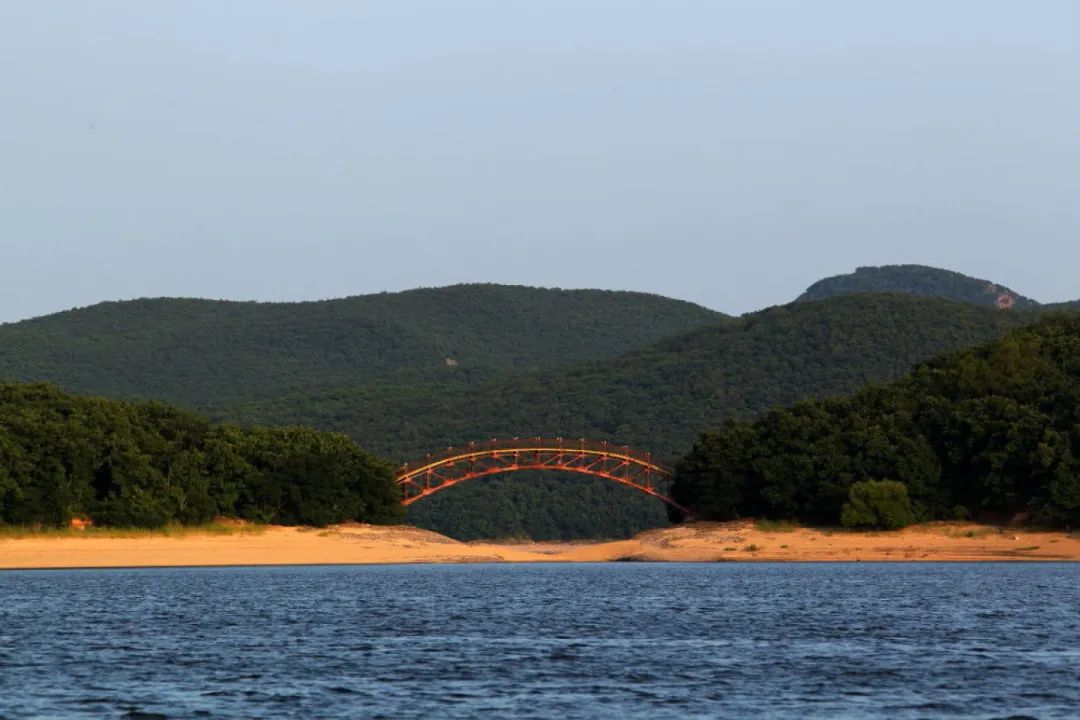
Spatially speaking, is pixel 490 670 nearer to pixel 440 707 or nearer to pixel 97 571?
pixel 440 707

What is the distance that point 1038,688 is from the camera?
40000 millimetres

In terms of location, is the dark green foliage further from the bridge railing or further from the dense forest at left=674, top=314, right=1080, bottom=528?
the bridge railing

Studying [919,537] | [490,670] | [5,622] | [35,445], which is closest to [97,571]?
[35,445]

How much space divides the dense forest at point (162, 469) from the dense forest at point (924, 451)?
26.8 meters

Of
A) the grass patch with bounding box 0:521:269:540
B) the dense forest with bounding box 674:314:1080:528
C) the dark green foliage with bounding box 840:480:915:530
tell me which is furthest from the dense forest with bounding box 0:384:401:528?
the dark green foliage with bounding box 840:480:915:530

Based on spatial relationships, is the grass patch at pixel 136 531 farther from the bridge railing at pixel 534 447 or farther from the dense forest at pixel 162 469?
the bridge railing at pixel 534 447

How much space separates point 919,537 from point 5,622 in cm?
7182

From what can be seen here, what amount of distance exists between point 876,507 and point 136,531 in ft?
161

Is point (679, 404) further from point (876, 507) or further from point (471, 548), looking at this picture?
point (876, 507)

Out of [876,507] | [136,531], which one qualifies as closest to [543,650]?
[136,531]

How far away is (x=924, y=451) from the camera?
399 feet

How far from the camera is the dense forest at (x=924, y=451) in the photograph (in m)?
116

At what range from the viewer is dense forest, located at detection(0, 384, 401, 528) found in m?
108

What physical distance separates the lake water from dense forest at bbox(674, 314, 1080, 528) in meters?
30.0
